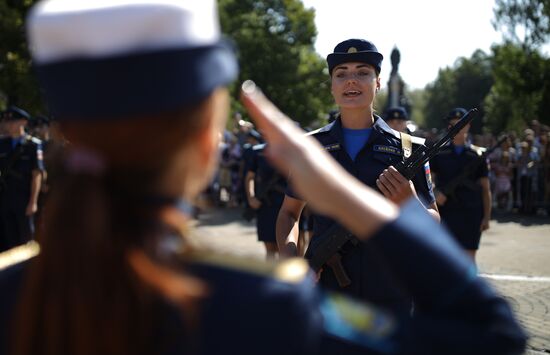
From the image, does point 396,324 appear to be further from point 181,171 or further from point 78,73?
point 78,73

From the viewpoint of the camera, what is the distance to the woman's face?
365cm

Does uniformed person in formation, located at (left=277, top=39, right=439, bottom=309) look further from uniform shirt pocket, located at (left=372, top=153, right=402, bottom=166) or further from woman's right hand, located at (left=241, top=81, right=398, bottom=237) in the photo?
woman's right hand, located at (left=241, top=81, right=398, bottom=237)

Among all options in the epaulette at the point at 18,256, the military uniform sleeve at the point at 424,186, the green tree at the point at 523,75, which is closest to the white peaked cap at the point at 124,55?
the epaulette at the point at 18,256

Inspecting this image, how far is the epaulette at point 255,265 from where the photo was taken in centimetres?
119

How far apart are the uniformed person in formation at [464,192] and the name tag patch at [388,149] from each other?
418 cm

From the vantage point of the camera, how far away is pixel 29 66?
955 inches

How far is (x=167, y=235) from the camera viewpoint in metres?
1.14

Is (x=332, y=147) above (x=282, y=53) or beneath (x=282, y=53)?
beneath

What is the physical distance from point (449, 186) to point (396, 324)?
6.87 m

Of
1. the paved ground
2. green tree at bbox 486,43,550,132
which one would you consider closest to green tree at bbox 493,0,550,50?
green tree at bbox 486,43,550,132

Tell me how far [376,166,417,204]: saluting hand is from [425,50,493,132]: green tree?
227ft

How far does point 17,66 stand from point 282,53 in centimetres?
2006

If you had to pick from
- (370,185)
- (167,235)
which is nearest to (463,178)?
(370,185)

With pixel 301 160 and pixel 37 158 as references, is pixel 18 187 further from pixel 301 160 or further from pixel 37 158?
pixel 301 160
